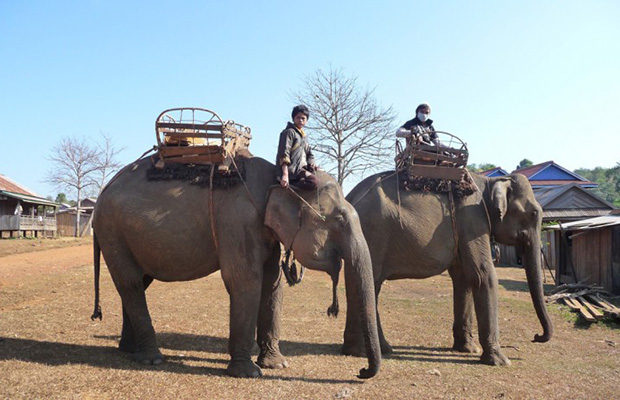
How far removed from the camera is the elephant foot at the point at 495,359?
22.3 feet

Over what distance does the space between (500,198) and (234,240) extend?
4207mm

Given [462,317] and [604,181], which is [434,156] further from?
[604,181]

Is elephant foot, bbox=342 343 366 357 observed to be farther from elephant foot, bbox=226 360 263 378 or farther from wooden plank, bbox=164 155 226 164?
wooden plank, bbox=164 155 226 164

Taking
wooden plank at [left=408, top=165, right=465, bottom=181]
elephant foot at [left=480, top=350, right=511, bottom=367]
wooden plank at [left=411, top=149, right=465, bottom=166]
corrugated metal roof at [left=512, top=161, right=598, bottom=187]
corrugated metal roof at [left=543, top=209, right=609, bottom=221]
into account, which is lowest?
elephant foot at [left=480, top=350, right=511, bottom=367]

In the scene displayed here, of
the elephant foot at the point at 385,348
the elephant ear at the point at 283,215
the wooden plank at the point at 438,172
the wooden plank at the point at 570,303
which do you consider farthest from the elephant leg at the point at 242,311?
the wooden plank at the point at 570,303

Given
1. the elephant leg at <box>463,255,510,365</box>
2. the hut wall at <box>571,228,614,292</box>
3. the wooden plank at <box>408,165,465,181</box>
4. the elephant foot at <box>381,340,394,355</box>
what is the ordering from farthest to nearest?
→ the hut wall at <box>571,228,614,292</box>, the wooden plank at <box>408,165,465,181</box>, the elephant foot at <box>381,340,394,355</box>, the elephant leg at <box>463,255,510,365</box>

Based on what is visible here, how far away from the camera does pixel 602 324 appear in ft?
33.8

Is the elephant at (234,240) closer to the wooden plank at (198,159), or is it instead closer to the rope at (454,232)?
the wooden plank at (198,159)

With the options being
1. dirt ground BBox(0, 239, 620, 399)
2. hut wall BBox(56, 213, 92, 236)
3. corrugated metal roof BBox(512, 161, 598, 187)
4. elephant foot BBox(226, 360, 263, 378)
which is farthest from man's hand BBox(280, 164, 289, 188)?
hut wall BBox(56, 213, 92, 236)

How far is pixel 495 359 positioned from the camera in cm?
682

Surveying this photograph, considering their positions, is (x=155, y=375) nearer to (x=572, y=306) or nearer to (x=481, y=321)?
(x=481, y=321)

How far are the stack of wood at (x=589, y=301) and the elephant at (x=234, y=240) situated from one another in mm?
7552

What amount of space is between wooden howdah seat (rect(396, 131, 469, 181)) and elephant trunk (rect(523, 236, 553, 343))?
5.23 feet

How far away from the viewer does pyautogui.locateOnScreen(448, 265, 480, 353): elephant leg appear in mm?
7746
